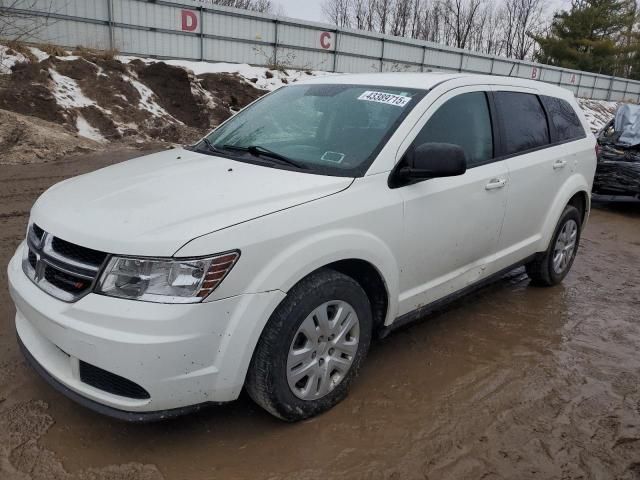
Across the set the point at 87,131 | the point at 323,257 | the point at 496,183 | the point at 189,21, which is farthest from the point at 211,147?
the point at 189,21

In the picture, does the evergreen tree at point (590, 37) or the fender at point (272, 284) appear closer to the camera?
the fender at point (272, 284)

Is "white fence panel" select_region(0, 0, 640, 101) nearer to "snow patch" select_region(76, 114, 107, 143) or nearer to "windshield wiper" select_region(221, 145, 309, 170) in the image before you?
"snow patch" select_region(76, 114, 107, 143)

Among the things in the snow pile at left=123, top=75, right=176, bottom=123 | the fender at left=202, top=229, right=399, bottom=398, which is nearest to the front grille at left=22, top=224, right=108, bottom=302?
the fender at left=202, top=229, right=399, bottom=398

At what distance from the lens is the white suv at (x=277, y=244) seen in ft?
7.40

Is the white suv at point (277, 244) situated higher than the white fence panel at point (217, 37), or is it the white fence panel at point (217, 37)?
the white fence panel at point (217, 37)

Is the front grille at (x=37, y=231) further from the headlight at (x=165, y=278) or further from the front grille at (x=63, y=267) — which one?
the headlight at (x=165, y=278)

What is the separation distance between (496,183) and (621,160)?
19.9ft

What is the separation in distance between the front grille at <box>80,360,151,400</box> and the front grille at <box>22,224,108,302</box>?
31cm

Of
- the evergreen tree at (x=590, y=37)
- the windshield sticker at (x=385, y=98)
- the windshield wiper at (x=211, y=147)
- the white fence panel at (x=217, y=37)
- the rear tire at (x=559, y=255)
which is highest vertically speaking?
the evergreen tree at (x=590, y=37)

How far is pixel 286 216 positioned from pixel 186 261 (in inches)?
20.3

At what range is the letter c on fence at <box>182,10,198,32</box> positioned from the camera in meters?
17.1

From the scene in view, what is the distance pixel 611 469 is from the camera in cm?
260

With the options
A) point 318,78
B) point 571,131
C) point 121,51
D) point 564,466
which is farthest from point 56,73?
point 564,466

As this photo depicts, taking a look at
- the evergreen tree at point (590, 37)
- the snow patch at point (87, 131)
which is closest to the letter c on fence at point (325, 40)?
the snow patch at point (87, 131)
